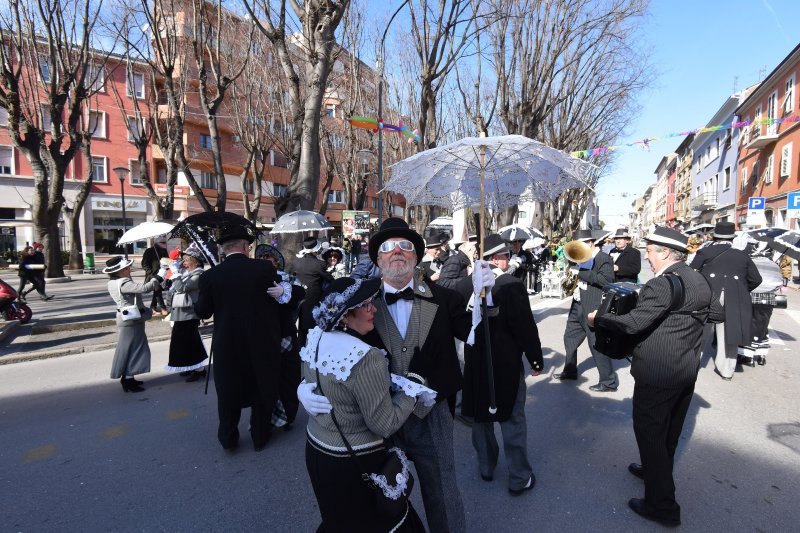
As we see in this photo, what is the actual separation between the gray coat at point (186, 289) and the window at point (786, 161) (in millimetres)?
30862

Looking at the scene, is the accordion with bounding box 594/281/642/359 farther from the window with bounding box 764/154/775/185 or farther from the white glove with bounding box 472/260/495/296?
the window with bounding box 764/154/775/185

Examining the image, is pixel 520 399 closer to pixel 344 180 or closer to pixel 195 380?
pixel 195 380

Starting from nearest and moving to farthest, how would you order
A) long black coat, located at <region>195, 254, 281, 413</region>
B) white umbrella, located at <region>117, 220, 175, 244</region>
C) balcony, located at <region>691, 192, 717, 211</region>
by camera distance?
long black coat, located at <region>195, 254, 281, 413</region>, white umbrella, located at <region>117, 220, 175, 244</region>, balcony, located at <region>691, 192, 717, 211</region>

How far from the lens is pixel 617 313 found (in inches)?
116

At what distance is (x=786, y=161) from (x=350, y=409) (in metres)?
32.4

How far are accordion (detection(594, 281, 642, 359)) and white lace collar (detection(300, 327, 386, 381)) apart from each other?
6.25 feet

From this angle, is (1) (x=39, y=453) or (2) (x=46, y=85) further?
(2) (x=46, y=85)

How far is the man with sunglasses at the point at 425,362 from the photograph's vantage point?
2.23m

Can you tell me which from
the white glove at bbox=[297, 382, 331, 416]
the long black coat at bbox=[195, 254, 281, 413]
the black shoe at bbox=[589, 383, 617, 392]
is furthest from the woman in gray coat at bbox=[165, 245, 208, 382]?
the black shoe at bbox=[589, 383, 617, 392]

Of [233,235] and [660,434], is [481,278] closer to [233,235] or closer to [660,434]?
[660,434]

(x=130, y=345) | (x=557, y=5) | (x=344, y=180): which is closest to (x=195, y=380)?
(x=130, y=345)

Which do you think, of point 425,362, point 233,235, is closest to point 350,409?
point 425,362

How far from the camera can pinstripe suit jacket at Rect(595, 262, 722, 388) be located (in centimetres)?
270

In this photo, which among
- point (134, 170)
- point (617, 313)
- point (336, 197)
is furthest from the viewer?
point (336, 197)
